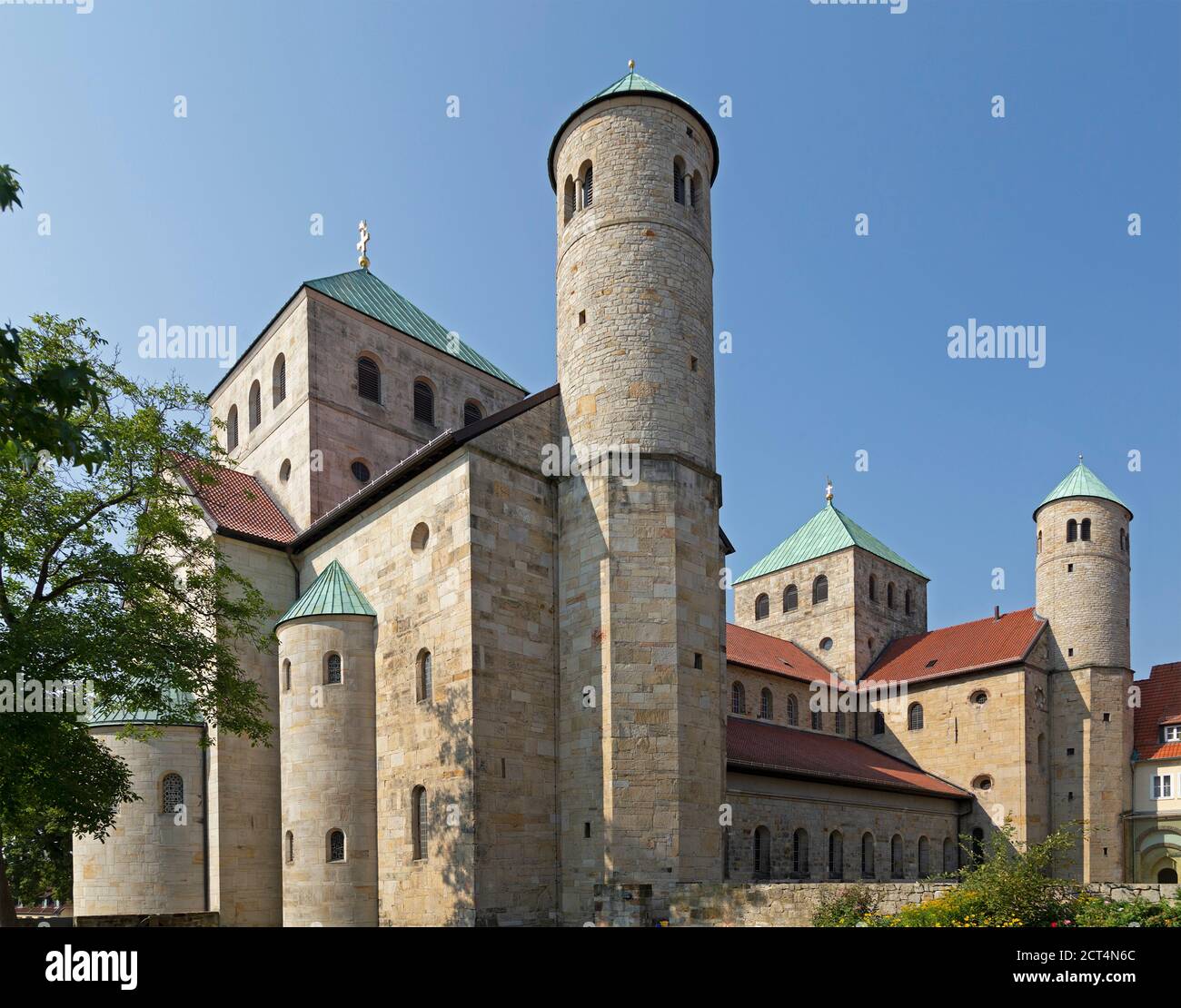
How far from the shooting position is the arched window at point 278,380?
3153 cm

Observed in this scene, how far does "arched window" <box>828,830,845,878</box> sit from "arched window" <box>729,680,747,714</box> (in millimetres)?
6762

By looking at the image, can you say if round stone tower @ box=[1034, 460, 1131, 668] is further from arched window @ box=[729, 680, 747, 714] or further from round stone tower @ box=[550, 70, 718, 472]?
round stone tower @ box=[550, 70, 718, 472]

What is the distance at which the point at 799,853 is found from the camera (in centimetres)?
2916

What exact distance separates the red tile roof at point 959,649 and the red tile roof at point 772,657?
9.02 feet

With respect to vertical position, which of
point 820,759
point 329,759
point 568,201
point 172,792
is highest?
point 568,201

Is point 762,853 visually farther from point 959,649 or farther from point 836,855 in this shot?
point 959,649

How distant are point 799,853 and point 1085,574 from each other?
20101 millimetres

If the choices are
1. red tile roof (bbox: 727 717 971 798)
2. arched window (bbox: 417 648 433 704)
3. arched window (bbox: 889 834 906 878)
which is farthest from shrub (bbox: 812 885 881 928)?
arched window (bbox: 889 834 906 878)

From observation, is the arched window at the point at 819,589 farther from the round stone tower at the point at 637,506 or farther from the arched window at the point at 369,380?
the round stone tower at the point at 637,506

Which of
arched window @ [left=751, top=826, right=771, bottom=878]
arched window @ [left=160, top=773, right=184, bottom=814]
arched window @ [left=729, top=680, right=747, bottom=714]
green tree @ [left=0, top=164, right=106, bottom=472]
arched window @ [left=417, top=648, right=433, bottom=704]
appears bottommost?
arched window @ [left=751, top=826, right=771, bottom=878]

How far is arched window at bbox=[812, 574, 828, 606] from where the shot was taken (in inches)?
1863

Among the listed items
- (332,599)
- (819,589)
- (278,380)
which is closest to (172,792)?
(332,599)
